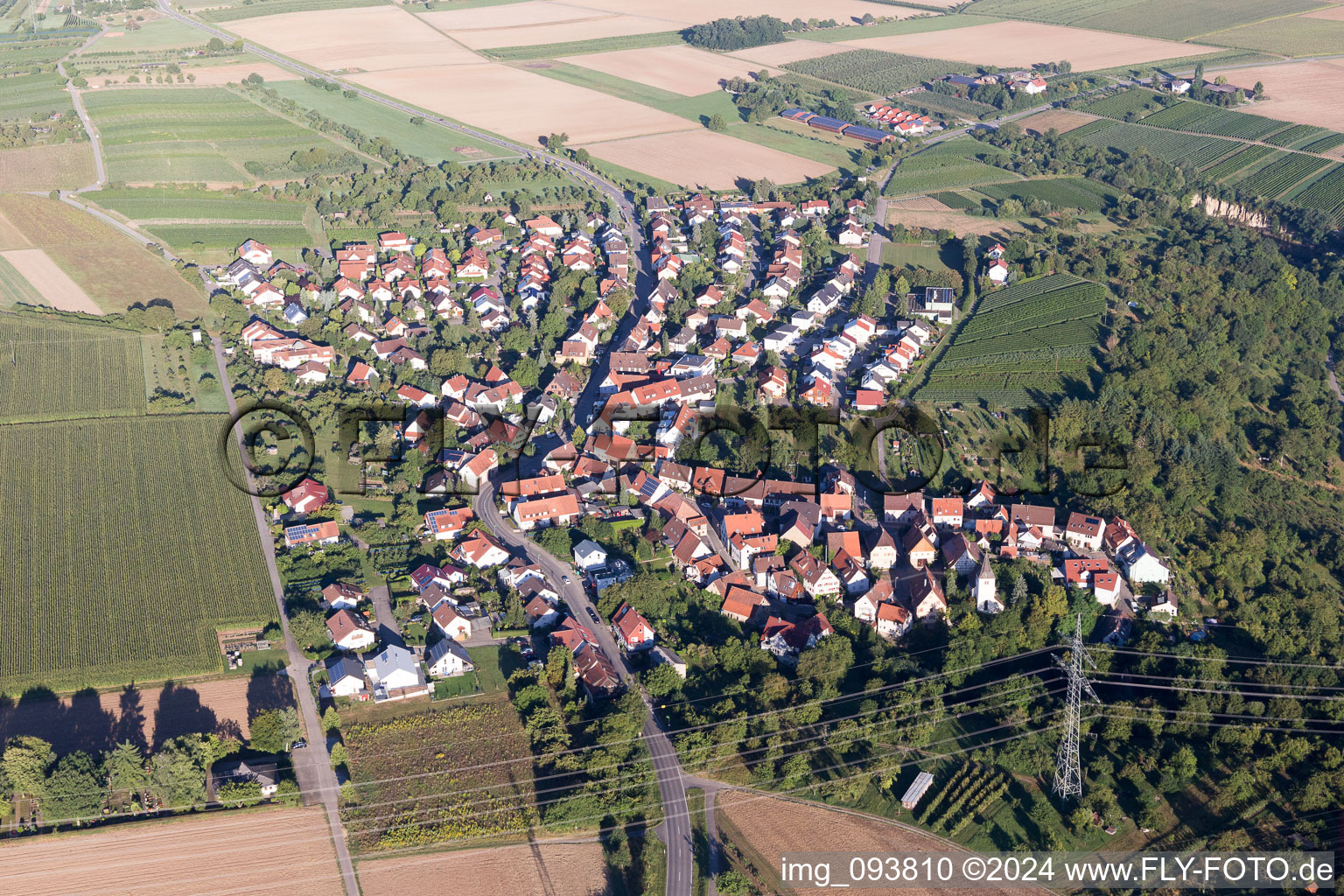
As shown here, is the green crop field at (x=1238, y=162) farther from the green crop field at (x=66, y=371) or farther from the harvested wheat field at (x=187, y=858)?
the harvested wheat field at (x=187, y=858)

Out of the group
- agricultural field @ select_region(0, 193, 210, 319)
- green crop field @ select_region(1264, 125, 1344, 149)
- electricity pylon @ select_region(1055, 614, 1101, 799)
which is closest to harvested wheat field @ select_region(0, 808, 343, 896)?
electricity pylon @ select_region(1055, 614, 1101, 799)

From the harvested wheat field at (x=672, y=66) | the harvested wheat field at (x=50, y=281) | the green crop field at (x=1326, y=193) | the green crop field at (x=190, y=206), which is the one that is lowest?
the harvested wheat field at (x=50, y=281)

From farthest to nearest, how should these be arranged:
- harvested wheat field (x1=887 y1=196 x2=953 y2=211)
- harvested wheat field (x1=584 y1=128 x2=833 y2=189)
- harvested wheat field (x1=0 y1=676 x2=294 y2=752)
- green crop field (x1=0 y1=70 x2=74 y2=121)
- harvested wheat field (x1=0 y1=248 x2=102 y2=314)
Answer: green crop field (x1=0 y1=70 x2=74 y2=121)
harvested wheat field (x1=584 y1=128 x2=833 y2=189)
harvested wheat field (x1=887 y1=196 x2=953 y2=211)
harvested wheat field (x1=0 y1=248 x2=102 y2=314)
harvested wheat field (x1=0 y1=676 x2=294 y2=752)

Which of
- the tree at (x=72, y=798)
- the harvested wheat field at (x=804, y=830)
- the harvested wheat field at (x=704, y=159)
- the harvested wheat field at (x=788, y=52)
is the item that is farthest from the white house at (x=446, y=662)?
the harvested wheat field at (x=788, y=52)

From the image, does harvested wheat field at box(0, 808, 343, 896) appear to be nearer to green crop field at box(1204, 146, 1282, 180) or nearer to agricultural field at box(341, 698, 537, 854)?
agricultural field at box(341, 698, 537, 854)

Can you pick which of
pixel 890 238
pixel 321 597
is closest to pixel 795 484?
pixel 321 597

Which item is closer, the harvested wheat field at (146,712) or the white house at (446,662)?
the harvested wheat field at (146,712)
